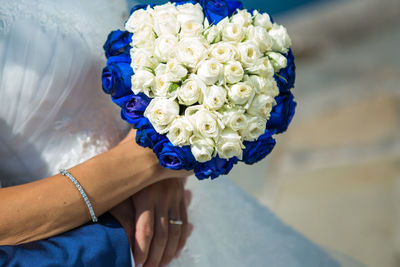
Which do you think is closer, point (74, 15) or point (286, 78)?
point (286, 78)

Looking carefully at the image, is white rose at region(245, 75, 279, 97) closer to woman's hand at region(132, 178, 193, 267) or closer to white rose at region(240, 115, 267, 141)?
white rose at region(240, 115, 267, 141)

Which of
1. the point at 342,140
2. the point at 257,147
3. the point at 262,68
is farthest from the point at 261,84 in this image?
the point at 342,140

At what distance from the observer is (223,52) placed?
2.70 feet

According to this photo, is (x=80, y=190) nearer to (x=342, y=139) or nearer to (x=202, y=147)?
(x=202, y=147)

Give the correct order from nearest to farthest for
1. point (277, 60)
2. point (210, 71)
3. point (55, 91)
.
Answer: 1. point (210, 71)
2. point (277, 60)
3. point (55, 91)

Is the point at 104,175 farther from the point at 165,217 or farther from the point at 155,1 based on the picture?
the point at 155,1

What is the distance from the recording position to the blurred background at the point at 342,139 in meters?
2.51

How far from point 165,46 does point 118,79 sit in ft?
0.42

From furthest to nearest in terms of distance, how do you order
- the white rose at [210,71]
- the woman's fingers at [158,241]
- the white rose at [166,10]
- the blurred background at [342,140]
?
1. the blurred background at [342,140]
2. the woman's fingers at [158,241]
3. the white rose at [166,10]
4. the white rose at [210,71]

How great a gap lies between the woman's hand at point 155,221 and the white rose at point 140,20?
352mm

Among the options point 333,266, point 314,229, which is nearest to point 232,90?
point 333,266

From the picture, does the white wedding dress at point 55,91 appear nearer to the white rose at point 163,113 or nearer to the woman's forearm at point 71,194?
the woman's forearm at point 71,194

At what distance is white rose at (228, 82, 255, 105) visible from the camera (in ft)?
2.63

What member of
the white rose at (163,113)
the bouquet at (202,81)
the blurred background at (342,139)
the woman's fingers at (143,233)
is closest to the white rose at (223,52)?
the bouquet at (202,81)
